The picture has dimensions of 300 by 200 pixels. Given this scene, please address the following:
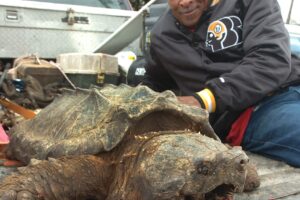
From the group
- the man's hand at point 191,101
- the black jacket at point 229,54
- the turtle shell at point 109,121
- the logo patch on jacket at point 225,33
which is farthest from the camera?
the logo patch on jacket at point 225,33

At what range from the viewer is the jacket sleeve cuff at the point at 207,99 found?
196 cm

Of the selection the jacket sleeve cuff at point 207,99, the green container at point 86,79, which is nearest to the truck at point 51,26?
the green container at point 86,79

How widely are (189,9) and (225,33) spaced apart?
0.24 meters

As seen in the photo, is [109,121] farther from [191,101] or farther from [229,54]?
[229,54]

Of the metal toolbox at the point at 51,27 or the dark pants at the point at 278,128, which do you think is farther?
the metal toolbox at the point at 51,27

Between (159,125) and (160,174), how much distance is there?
37 centimetres

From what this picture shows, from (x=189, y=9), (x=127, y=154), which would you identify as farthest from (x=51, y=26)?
(x=127, y=154)

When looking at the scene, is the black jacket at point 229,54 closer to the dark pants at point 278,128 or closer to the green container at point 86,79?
the dark pants at point 278,128

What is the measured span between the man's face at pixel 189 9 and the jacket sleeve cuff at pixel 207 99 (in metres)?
0.55

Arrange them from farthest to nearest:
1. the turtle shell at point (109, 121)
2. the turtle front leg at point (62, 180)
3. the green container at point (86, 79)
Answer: the green container at point (86, 79) < the turtle shell at point (109, 121) < the turtle front leg at point (62, 180)

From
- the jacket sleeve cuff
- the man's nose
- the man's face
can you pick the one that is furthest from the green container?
the jacket sleeve cuff

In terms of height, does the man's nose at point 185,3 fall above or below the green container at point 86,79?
above

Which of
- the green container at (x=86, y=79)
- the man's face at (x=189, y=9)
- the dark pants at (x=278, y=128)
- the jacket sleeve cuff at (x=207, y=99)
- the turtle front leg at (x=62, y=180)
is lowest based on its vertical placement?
the green container at (x=86, y=79)

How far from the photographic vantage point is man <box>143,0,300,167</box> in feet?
6.79
